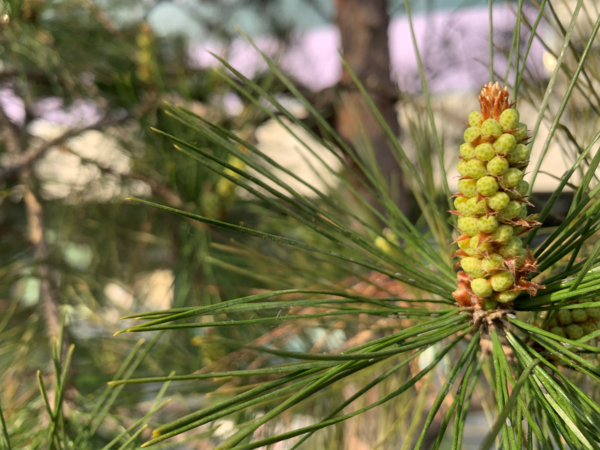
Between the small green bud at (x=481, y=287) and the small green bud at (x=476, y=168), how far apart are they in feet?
0.16

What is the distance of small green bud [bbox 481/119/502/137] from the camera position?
179mm

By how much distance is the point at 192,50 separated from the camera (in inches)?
31.8

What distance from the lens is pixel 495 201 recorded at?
18 centimetres

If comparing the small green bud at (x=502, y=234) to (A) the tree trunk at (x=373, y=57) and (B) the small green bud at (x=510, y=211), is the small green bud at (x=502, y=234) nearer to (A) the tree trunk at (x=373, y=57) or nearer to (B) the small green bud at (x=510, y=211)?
(B) the small green bud at (x=510, y=211)

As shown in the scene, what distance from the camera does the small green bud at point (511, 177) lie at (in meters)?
0.18

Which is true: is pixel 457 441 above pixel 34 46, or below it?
below

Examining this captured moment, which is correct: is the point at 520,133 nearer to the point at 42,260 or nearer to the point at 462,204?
the point at 462,204

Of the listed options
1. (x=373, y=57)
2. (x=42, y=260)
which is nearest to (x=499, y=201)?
(x=42, y=260)

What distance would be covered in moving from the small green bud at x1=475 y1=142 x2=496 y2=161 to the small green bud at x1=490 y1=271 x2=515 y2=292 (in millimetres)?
52

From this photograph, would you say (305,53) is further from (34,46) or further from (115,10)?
(34,46)

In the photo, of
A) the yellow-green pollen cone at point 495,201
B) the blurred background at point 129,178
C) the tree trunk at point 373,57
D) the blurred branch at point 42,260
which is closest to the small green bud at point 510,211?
the yellow-green pollen cone at point 495,201

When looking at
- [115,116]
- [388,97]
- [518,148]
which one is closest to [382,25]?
[388,97]

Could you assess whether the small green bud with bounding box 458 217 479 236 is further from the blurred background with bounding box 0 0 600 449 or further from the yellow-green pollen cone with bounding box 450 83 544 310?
the blurred background with bounding box 0 0 600 449

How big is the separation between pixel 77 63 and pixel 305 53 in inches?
24.4
